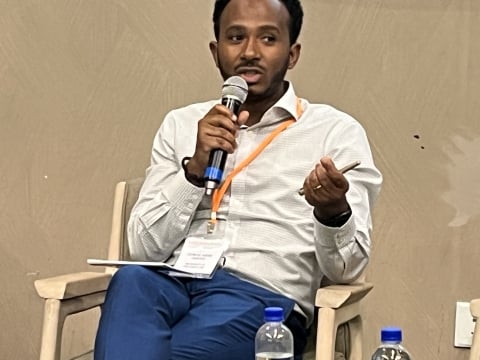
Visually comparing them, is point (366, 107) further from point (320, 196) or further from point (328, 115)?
point (320, 196)

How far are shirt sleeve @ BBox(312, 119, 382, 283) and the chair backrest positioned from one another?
19.1 inches

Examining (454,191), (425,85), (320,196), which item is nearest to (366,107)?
(425,85)

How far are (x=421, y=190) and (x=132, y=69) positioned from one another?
34.0 inches

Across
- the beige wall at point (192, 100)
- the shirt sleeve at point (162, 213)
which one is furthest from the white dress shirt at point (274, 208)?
the beige wall at point (192, 100)

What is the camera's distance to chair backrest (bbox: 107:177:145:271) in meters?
1.82

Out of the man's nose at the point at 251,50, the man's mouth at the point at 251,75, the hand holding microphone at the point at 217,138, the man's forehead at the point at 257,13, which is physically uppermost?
the man's forehead at the point at 257,13

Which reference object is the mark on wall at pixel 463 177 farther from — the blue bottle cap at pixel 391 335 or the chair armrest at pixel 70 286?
the chair armrest at pixel 70 286

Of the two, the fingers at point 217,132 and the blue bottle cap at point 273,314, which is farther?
the fingers at point 217,132

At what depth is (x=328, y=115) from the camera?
1790 mm

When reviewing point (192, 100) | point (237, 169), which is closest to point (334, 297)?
point (237, 169)

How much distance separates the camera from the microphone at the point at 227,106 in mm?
1520

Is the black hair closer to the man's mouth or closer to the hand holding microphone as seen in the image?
the man's mouth

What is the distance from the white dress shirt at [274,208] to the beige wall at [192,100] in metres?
0.40

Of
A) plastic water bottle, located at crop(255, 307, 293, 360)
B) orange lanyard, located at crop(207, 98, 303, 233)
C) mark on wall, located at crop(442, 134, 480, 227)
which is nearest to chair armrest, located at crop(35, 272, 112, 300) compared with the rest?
orange lanyard, located at crop(207, 98, 303, 233)
